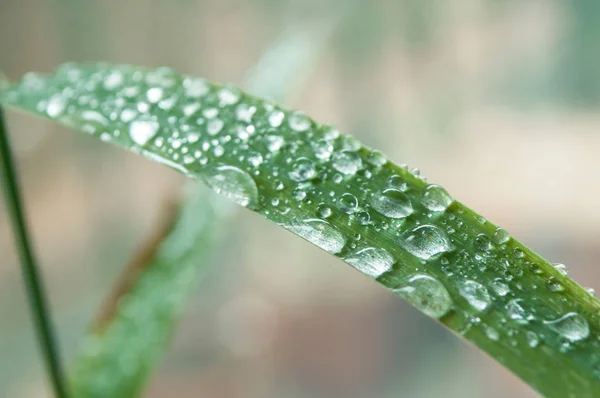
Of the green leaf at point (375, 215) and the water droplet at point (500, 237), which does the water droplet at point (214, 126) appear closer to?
the green leaf at point (375, 215)

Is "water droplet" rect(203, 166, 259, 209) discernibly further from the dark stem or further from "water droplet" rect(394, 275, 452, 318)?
the dark stem

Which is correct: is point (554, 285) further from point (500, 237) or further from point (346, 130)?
point (346, 130)

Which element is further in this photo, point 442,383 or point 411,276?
point 442,383

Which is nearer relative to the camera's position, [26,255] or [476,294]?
[476,294]

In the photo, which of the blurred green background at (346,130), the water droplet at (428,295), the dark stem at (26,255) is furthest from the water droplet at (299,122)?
the blurred green background at (346,130)

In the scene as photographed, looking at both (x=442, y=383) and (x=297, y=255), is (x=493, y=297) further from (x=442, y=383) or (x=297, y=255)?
(x=297, y=255)

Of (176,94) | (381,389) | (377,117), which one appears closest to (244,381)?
(381,389)

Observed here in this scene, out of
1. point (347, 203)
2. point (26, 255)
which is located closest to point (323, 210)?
point (347, 203)

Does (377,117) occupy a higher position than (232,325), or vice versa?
(377,117)
